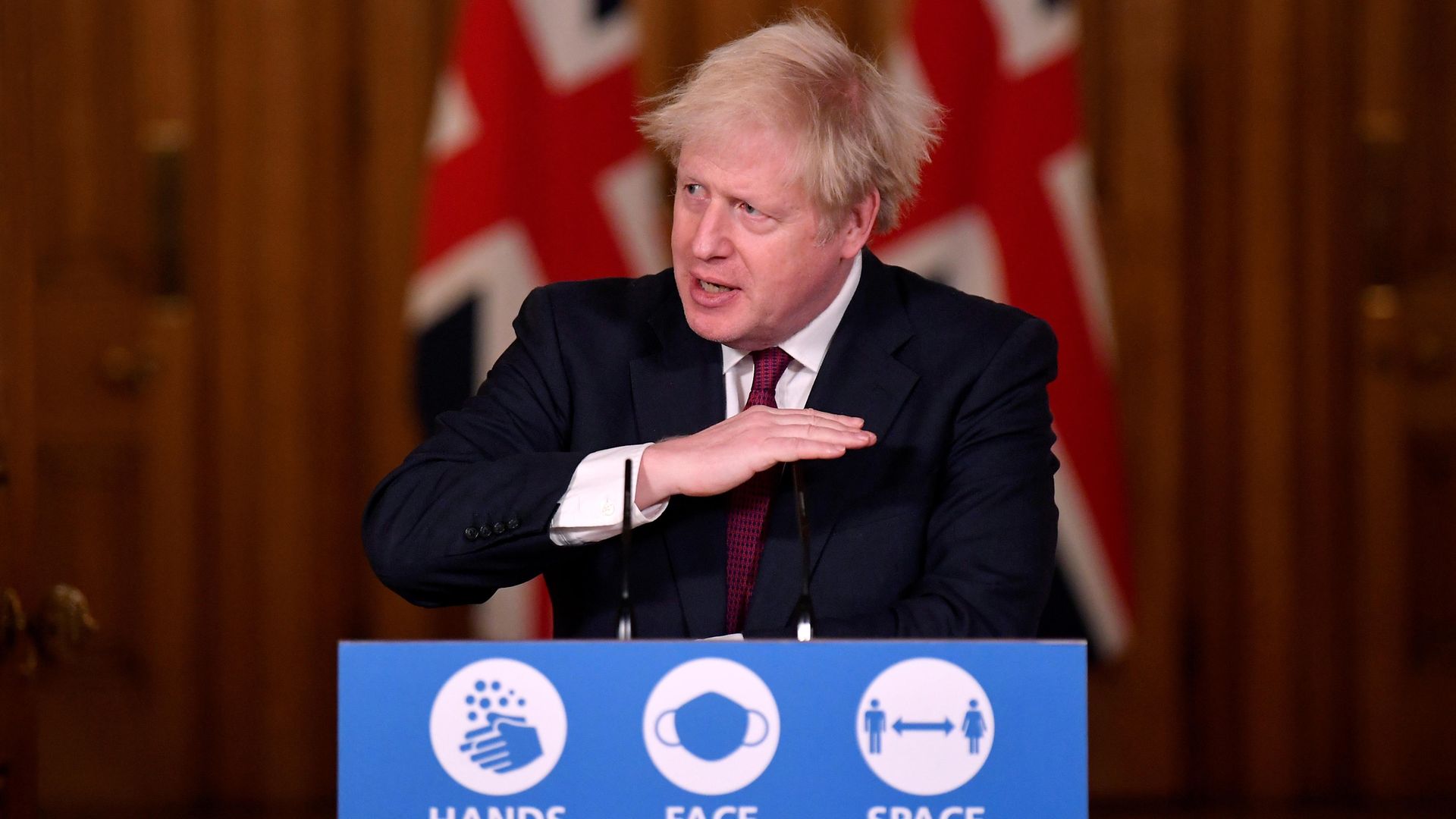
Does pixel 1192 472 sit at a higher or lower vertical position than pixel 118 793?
higher

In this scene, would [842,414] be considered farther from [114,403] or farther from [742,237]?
[114,403]

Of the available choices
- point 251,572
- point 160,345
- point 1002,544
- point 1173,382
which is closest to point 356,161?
point 160,345

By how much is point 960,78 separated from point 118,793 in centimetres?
239

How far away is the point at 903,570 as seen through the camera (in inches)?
67.5

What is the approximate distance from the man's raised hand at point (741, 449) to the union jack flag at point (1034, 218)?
1668mm

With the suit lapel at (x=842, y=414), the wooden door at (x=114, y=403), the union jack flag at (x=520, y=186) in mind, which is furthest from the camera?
the wooden door at (x=114, y=403)

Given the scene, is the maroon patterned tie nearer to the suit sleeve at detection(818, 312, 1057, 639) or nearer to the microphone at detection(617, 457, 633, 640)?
the suit sleeve at detection(818, 312, 1057, 639)

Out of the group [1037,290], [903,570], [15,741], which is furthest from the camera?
[1037,290]

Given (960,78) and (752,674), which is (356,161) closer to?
(960,78)

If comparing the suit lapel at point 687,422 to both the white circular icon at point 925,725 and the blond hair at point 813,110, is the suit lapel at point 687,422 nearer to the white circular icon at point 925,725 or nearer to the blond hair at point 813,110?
the blond hair at point 813,110

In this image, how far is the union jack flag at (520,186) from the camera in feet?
10.2

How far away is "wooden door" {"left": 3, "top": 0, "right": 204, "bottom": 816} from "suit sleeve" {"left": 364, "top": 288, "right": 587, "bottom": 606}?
1.76m

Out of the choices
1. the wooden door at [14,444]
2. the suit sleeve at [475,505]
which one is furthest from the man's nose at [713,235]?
the wooden door at [14,444]

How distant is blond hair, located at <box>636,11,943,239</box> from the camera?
64.0 inches
